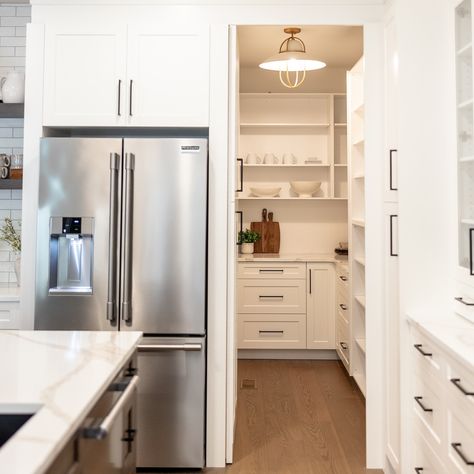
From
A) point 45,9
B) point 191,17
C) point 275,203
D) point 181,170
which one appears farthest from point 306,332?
point 45,9

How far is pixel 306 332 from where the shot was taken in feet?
17.0

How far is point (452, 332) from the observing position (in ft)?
7.19

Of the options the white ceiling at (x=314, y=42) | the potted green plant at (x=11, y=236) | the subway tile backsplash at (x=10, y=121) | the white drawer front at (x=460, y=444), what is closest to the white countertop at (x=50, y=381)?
the white drawer front at (x=460, y=444)

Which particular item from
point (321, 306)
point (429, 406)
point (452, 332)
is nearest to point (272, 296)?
point (321, 306)

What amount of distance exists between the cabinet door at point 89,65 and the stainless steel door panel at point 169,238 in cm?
31

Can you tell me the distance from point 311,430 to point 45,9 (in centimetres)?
291

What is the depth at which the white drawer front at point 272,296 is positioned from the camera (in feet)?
16.9

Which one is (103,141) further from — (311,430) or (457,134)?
(311,430)

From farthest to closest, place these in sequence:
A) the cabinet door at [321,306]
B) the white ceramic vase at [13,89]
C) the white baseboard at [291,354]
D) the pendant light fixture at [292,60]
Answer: the white baseboard at [291,354] < the cabinet door at [321,306] < the pendant light fixture at [292,60] < the white ceramic vase at [13,89]

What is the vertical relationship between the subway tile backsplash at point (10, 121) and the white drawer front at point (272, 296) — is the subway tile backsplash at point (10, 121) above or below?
above

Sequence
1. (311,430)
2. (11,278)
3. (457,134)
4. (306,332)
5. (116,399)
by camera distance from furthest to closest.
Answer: (306,332), (11,278), (311,430), (457,134), (116,399)

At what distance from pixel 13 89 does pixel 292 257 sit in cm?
298

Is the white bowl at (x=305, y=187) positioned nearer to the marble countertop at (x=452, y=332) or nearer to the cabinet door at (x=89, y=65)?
the cabinet door at (x=89, y=65)

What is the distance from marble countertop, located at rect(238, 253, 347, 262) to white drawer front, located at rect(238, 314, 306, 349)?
0.52 metres
